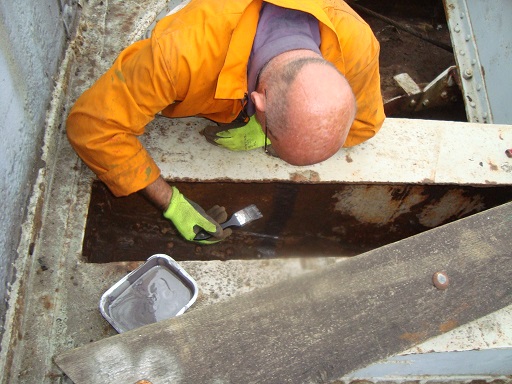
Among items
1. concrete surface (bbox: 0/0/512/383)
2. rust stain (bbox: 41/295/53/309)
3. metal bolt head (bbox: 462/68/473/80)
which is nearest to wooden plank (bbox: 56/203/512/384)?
concrete surface (bbox: 0/0/512/383)

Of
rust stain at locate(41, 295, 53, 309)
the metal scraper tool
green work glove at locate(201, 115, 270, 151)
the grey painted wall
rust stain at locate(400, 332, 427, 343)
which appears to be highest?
the grey painted wall

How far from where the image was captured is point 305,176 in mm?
2605

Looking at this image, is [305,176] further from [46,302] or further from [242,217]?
[46,302]

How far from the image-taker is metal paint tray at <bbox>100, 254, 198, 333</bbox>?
2.16 m

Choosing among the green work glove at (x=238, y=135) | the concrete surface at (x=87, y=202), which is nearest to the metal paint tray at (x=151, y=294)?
the concrete surface at (x=87, y=202)

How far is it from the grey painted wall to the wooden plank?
2.41ft

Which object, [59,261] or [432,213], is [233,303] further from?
[432,213]

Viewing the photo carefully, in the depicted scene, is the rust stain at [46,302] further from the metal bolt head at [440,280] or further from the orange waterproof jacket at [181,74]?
the metal bolt head at [440,280]

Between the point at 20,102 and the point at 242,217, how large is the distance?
120 cm

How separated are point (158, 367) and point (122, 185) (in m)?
1.07

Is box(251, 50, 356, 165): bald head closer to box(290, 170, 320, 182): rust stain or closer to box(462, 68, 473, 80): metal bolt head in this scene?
box(290, 170, 320, 182): rust stain

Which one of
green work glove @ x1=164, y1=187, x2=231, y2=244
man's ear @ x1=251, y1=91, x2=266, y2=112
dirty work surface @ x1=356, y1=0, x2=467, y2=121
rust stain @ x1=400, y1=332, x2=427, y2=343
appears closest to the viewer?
rust stain @ x1=400, y1=332, x2=427, y2=343

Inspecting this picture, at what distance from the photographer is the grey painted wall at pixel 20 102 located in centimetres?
194

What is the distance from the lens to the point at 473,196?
2.90m
